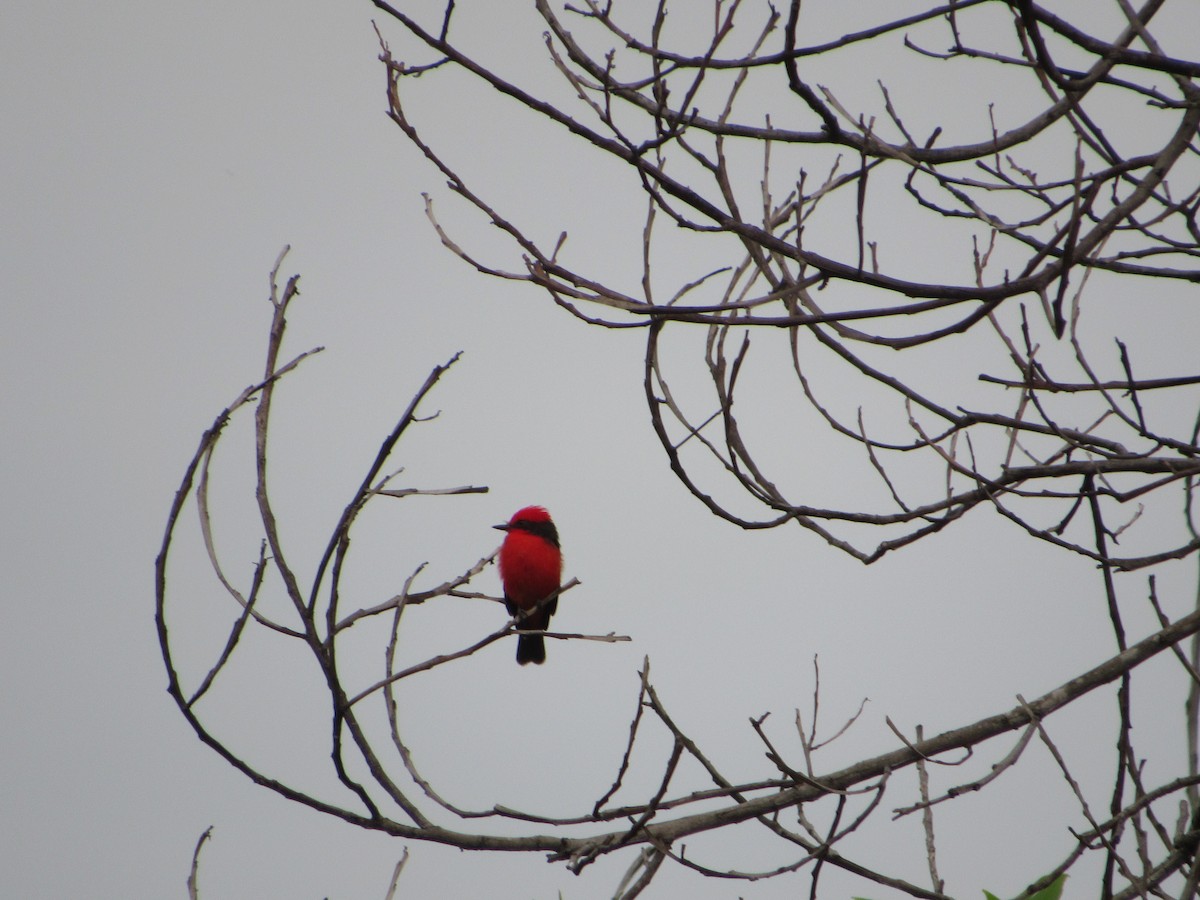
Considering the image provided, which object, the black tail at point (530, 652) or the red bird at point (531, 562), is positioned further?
the black tail at point (530, 652)

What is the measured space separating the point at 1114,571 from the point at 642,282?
1303 millimetres

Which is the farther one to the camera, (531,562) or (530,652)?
(530,652)

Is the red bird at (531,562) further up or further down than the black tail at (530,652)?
further up

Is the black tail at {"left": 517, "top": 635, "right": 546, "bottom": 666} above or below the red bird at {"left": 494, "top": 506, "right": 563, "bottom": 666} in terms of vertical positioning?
below

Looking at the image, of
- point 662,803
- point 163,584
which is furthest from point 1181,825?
point 163,584

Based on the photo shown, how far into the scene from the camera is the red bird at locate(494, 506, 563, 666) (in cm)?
772

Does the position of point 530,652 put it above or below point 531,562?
below

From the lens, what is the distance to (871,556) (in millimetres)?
2695

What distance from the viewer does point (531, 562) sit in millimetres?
7711

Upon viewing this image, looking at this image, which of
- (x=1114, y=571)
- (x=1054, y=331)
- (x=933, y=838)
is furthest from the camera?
(x=933, y=838)

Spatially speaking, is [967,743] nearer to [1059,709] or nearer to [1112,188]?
[1059,709]

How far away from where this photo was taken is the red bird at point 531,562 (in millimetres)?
7723

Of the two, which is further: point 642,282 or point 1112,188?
point 1112,188

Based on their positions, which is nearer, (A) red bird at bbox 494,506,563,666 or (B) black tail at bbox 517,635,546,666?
(A) red bird at bbox 494,506,563,666
